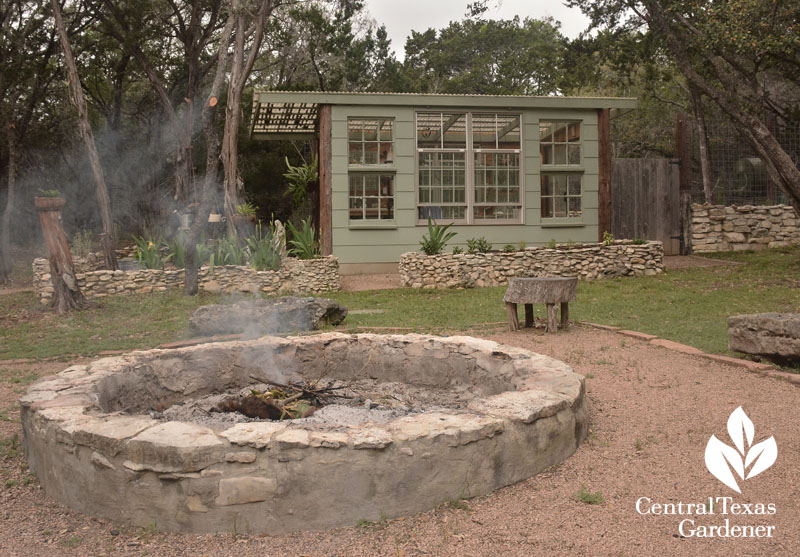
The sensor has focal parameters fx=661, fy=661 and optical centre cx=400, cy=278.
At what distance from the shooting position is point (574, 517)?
284 cm

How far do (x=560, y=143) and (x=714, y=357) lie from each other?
9195 mm

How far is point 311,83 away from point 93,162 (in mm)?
11006

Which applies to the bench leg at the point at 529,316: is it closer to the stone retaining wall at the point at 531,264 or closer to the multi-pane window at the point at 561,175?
the stone retaining wall at the point at 531,264

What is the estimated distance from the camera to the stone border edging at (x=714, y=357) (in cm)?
486

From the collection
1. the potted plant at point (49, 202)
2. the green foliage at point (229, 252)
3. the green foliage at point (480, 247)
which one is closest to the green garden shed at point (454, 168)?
the green foliage at point (480, 247)

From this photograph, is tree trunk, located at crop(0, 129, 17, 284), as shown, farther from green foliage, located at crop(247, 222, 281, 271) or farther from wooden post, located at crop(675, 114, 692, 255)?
wooden post, located at crop(675, 114, 692, 255)

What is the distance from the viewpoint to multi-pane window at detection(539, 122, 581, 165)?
45.8 feet

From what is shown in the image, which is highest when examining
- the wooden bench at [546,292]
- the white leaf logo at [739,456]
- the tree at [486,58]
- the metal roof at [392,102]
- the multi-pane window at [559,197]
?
the tree at [486,58]

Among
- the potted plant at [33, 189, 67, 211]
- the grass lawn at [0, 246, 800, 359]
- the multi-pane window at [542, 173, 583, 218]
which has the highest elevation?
the multi-pane window at [542, 173, 583, 218]

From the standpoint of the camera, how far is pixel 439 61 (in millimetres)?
31953

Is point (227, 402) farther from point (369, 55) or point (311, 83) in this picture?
point (369, 55)

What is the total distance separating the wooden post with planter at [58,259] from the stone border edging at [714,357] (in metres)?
7.65

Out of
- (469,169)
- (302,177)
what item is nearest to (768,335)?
(469,169)

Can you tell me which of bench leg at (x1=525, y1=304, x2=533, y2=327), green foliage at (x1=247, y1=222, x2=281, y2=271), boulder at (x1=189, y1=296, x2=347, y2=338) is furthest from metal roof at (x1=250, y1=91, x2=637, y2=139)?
bench leg at (x1=525, y1=304, x2=533, y2=327)
